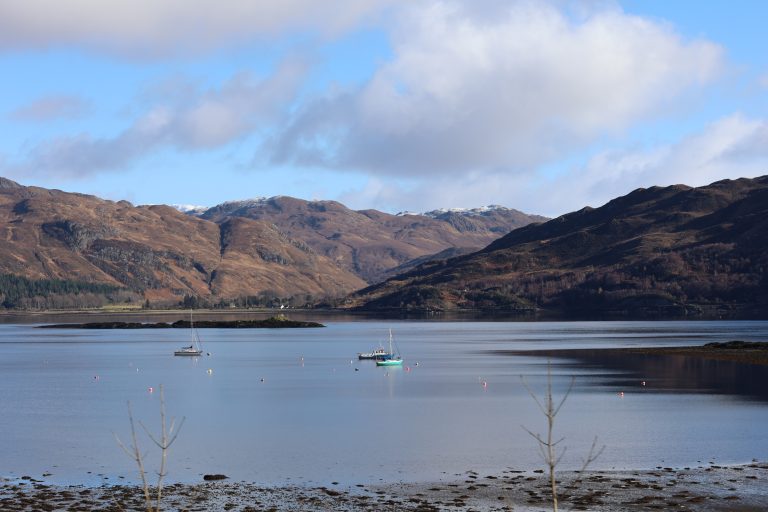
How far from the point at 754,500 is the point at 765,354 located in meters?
85.9

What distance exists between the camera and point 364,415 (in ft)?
238

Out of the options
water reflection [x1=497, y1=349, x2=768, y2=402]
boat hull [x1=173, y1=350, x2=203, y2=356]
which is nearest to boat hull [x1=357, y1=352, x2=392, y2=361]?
water reflection [x1=497, y1=349, x2=768, y2=402]

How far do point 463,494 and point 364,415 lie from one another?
3026cm

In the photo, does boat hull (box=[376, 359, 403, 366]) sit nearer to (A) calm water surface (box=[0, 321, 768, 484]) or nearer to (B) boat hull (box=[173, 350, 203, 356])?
(A) calm water surface (box=[0, 321, 768, 484])

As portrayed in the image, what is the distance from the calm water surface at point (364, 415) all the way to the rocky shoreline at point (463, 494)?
226cm

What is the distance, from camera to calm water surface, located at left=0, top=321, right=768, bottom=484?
51.0 meters

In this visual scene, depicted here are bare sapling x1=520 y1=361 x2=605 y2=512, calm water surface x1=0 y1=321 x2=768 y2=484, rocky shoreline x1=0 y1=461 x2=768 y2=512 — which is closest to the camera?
bare sapling x1=520 y1=361 x2=605 y2=512

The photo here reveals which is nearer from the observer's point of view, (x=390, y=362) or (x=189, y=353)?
(x=390, y=362)

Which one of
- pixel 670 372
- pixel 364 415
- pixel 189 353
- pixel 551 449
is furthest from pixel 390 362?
pixel 551 449

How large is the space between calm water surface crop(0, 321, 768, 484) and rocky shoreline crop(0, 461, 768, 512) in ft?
7.40

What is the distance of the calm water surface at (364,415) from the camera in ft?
167

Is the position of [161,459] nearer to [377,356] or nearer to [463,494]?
[463,494]

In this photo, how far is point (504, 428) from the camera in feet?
208

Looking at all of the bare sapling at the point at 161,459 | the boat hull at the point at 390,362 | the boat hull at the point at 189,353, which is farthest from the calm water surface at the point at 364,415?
the boat hull at the point at 189,353
